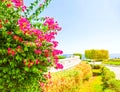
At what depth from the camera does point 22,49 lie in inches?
305

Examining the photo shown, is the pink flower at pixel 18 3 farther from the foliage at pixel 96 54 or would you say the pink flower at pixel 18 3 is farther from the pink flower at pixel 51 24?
the foliage at pixel 96 54

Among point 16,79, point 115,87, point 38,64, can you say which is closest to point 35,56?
point 38,64

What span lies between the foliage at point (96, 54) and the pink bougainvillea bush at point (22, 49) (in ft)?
275

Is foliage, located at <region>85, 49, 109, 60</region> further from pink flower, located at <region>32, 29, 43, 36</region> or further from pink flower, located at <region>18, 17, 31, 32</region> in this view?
pink flower, located at <region>18, 17, 31, 32</region>

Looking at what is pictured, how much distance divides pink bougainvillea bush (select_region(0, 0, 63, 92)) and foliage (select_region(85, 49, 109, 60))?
83.8m

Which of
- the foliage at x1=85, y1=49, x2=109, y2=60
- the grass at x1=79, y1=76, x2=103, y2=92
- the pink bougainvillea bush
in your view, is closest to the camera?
the pink bougainvillea bush

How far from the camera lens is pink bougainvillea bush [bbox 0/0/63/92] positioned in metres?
7.72

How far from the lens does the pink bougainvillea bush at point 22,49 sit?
7.72 m

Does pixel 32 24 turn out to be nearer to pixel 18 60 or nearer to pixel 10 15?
pixel 10 15

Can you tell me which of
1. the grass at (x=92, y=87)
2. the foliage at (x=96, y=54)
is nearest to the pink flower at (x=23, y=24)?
the grass at (x=92, y=87)

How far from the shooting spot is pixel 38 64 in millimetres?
8102

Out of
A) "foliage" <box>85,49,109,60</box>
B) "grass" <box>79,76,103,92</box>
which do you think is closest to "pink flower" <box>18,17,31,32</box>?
"grass" <box>79,76,103,92</box>

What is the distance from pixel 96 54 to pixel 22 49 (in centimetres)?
8493

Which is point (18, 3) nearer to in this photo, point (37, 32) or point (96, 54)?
point (37, 32)
